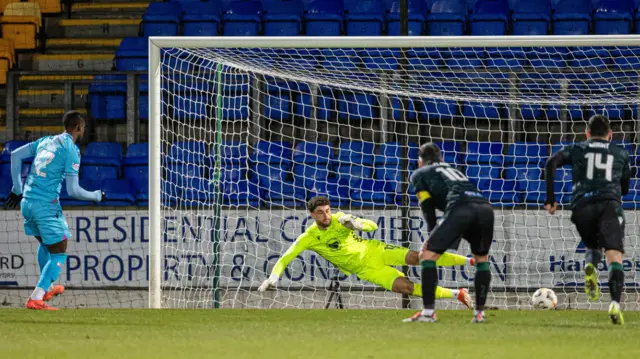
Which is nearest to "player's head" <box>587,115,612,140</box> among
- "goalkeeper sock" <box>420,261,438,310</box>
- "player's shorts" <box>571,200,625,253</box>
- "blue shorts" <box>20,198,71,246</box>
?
"player's shorts" <box>571,200,625,253</box>

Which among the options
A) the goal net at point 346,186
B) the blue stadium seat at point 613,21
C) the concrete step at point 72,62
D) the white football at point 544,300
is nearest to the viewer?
the white football at point 544,300

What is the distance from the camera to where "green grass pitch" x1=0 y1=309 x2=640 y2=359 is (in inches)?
234

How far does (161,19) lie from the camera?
1582cm

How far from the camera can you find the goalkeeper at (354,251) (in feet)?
33.1

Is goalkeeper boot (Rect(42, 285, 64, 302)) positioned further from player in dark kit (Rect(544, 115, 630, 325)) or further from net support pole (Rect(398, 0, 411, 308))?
player in dark kit (Rect(544, 115, 630, 325))

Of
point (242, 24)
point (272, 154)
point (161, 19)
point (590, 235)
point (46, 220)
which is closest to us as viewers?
point (590, 235)

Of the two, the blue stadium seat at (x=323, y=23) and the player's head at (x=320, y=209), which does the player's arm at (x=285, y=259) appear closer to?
the player's head at (x=320, y=209)

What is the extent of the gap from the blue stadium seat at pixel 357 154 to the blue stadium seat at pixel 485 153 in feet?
3.96

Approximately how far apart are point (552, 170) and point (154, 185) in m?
4.21

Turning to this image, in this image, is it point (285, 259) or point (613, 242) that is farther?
point (285, 259)

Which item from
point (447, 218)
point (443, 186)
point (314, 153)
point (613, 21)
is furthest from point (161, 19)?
point (447, 218)

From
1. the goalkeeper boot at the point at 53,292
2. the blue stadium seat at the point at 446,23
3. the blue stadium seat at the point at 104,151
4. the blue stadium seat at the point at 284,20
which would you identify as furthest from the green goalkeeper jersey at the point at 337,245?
the blue stadium seat at the point at 284,20

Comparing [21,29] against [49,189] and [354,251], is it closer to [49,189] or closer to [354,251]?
[49,189]

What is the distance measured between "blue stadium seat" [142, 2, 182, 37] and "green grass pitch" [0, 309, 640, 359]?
7172 mm
